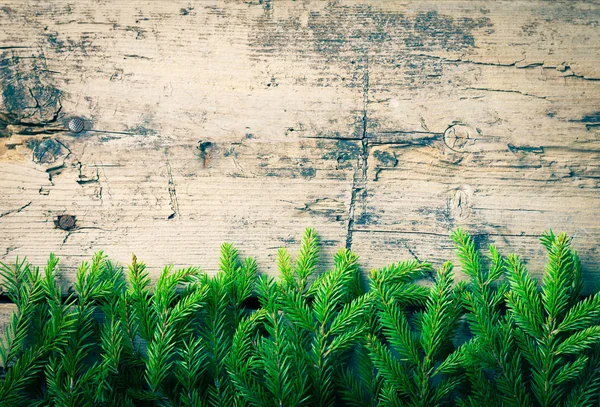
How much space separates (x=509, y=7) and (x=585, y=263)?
0.66 metres

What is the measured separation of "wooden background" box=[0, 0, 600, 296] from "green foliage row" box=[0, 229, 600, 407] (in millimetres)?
91

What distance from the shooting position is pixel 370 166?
1.17 meters

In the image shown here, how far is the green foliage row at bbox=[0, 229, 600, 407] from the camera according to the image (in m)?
0.99

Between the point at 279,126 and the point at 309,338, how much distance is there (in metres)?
0.52

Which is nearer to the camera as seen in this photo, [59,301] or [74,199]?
[59,301]

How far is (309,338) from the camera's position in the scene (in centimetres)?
106

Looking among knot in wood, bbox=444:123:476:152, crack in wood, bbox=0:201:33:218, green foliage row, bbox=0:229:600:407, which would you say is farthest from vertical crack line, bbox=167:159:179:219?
knot in wood, bbox=444:123:476:152

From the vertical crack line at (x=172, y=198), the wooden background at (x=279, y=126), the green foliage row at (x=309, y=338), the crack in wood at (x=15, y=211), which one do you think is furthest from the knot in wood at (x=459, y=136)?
the crack in wood at (x=15, y=211)

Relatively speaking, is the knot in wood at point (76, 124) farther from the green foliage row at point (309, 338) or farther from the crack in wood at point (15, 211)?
the green foliage row at point (309, 338)

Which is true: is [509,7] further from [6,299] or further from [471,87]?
[6,299]

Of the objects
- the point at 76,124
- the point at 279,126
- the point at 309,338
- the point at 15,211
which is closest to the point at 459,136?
the point at 279,126

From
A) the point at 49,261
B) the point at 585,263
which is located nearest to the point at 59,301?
the point at 49,261

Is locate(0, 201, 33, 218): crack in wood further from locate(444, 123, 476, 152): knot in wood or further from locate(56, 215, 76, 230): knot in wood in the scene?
locate(444, 123, 476, 152): knot in wood

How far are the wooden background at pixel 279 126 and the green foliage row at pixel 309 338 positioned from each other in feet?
0.30
